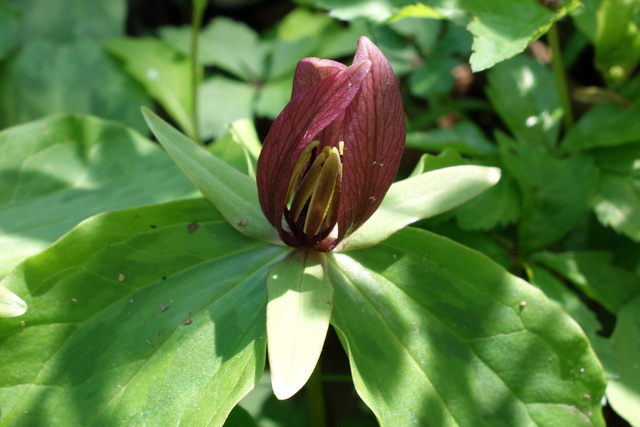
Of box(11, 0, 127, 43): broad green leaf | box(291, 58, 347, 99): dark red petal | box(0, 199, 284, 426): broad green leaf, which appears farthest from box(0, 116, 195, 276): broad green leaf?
box(11, 0, 127, 43): broad green leaf

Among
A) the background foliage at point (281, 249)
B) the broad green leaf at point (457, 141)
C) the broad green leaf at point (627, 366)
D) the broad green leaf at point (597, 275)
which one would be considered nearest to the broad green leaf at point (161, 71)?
the background foliage at point (281, 249)

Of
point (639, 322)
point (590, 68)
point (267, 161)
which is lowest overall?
point (639, 322)

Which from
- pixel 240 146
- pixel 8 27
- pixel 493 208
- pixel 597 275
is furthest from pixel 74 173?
pixel 597 275

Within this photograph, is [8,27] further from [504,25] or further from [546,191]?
[546,191]

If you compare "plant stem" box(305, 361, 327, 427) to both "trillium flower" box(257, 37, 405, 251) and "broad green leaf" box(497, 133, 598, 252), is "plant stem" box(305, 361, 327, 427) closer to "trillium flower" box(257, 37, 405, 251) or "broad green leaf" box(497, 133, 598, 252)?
"trillium flower" box(257, 37, 405, 251)

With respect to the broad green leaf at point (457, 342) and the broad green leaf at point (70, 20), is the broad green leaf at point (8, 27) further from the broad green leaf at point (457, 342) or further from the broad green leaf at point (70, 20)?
the broad green leaf at point (457, 342)

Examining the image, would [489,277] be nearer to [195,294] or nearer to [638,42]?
[195,294]

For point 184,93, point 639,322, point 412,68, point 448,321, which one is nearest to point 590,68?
point 412,68
